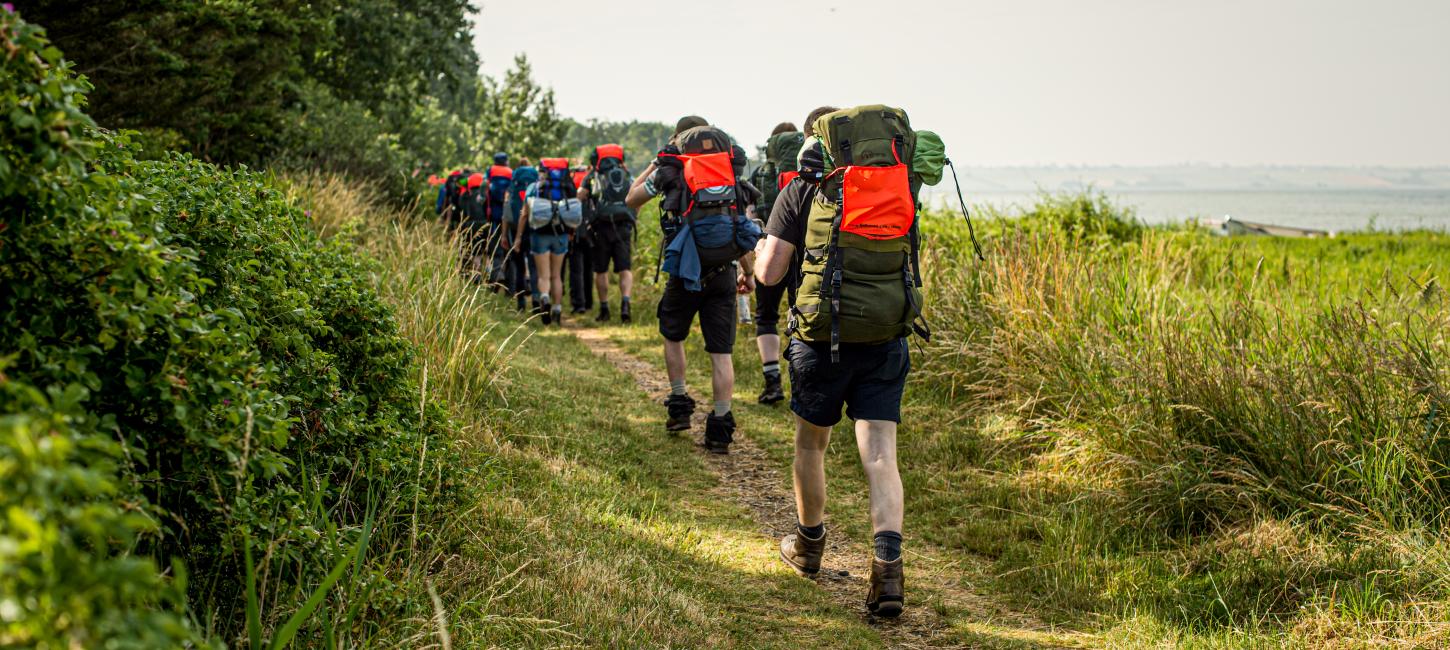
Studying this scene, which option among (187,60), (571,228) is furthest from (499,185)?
(187,60)

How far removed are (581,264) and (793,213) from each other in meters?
8.81

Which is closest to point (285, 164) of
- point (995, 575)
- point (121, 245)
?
point (995, 575)

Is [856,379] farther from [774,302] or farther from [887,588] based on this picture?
[774,302]

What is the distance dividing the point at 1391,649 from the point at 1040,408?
120 inches

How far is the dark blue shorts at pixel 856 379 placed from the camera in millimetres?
4332

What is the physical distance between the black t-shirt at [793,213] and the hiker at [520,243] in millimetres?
7660

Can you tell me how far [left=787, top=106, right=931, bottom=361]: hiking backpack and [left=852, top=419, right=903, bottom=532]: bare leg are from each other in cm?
Result: 38

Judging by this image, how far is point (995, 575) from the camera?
4.90 meters

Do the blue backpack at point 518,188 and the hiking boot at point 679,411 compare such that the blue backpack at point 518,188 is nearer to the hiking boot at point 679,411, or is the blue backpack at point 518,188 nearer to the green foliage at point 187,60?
the green foliage at point 187,60

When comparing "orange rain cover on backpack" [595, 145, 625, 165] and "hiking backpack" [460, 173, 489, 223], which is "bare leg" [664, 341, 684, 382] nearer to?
"orange rain cover on backpack" [595, 145, 625, 165]

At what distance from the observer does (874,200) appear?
162 inches

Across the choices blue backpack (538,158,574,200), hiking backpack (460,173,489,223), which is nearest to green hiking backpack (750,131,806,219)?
blue backpack (538,158,574,200)

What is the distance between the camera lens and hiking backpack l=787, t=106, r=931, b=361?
4.12m

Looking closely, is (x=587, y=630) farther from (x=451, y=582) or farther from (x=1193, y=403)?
(x=1193, y=403)
